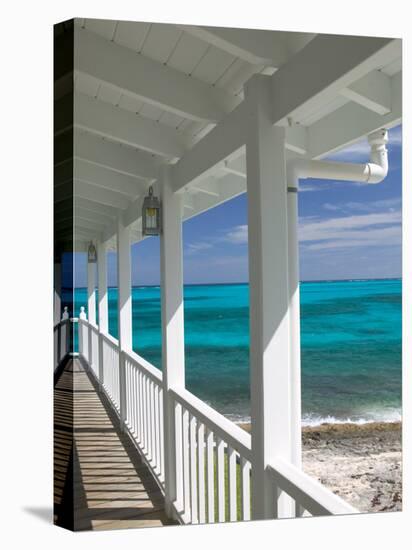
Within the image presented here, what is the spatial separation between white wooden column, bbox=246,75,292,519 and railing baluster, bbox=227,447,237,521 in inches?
10.4

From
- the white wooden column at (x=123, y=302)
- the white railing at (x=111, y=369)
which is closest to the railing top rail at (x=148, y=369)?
the white wooden column at (x=123, y=302)

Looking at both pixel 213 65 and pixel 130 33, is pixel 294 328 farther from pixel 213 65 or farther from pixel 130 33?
pixel 130 33

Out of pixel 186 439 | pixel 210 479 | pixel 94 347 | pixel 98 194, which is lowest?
pixel 210 479

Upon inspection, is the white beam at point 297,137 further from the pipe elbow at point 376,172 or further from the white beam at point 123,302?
the white beam at point 123,302

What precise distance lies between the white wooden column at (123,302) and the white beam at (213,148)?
386 mm

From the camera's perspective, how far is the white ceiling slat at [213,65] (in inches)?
101

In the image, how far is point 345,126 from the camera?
Answer: 2961mm

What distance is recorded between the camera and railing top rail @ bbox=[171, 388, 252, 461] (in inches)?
101

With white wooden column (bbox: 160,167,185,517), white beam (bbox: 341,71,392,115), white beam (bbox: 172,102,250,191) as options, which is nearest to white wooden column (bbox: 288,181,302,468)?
white beam (bbox: 172,102,250,191)

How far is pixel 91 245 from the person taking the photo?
243cm

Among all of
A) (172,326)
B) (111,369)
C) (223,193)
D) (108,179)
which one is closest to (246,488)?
(111,369)

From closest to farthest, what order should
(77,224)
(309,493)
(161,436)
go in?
(309,493)
(77,224)
(161,436)

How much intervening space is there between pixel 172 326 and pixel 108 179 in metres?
1.04

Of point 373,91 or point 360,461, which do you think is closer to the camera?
point 373,91
